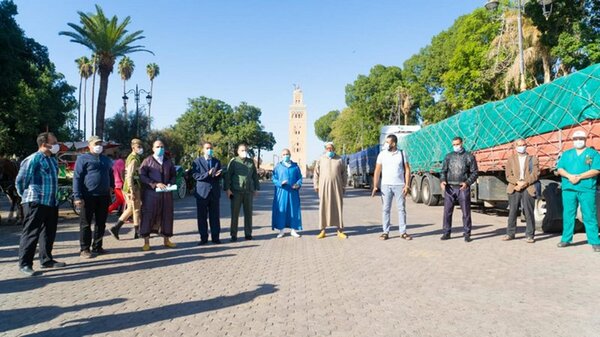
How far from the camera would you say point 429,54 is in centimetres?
4281

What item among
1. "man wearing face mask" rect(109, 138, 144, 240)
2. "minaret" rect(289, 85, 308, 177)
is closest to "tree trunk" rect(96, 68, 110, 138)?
"man wearing face mask" rect(109, 138, 144, 240)

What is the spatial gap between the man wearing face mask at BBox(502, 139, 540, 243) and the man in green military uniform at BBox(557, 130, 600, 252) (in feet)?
1.70

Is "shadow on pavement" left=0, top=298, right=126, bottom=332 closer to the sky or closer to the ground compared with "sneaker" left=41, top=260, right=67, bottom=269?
closer to the ground

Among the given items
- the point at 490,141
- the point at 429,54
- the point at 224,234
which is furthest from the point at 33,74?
the point at 429,54

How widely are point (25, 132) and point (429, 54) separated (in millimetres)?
35029

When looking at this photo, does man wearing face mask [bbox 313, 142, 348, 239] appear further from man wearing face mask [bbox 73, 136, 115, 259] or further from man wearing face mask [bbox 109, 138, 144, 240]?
man wearing face mask [bbox 73, 136, 115, 259]

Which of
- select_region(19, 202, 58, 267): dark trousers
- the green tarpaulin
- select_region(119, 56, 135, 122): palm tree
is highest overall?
select_region(119, 56, 135, 122): palm tree

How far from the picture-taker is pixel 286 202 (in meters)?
8.70

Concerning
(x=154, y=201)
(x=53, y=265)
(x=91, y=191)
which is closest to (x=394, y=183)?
(x=154, y=201)

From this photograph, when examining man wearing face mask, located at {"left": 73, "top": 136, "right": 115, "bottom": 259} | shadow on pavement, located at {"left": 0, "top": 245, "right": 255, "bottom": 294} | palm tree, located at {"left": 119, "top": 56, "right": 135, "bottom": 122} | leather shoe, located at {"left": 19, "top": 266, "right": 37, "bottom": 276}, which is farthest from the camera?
palm tree, located at {"left": 119, "top": 56, "right": 135, "bottom": 122}

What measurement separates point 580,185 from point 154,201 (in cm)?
683

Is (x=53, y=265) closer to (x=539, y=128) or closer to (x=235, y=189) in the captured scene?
(x=235, y=189)

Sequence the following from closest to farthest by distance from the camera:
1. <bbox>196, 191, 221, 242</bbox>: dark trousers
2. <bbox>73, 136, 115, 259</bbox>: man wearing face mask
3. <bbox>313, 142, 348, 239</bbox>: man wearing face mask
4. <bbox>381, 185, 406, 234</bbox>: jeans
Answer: <bbox>73, 136, 115, 259</bbox>: man wearing face mask < <bbox>196, 191, 221, 242</bbox>: dark trousers < <bbox>381, 185, 406, 234</bbox>: jeans < <bbox>313, 142, 348, 239</bbox>: man wearing face mask

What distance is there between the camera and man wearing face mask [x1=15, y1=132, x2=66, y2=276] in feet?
18.5
